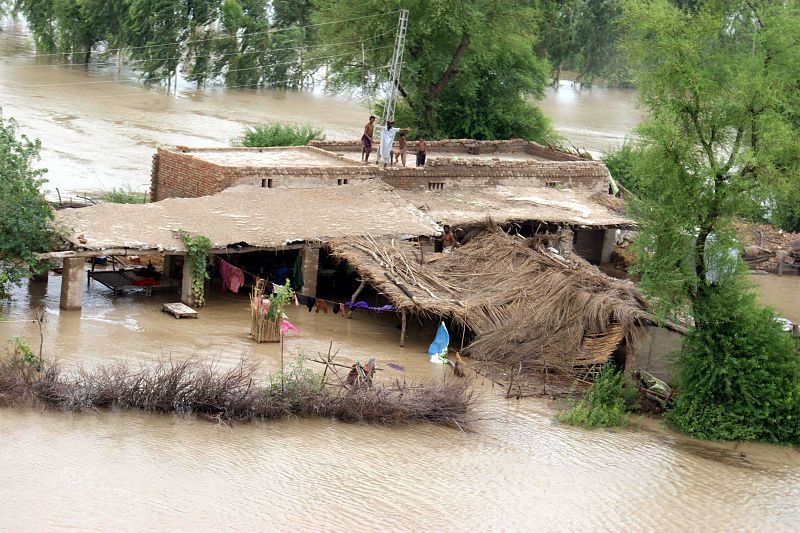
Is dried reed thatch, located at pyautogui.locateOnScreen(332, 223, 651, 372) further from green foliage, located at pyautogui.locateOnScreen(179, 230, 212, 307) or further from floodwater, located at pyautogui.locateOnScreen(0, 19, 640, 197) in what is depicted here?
floodwater, located at pyautogui.locateOnScreen(0, 19, 640, 197)

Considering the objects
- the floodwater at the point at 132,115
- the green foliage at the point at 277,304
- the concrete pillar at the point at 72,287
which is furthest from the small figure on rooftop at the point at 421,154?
the floodwater at the point at 132,115

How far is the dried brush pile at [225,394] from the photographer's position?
14180mm

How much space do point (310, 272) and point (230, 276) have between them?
4.66 ft

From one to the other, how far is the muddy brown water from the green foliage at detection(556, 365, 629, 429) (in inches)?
9.5

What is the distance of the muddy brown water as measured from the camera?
12141mm

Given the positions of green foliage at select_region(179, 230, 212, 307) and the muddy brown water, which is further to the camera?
green foliage at select_region(179, 230, 212, 307)

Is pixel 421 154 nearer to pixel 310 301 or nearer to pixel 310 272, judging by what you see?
pixel 310 272

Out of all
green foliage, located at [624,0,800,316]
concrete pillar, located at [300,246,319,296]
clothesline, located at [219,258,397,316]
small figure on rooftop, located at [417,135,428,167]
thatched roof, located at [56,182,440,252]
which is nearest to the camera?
green foliage, located at [624,0,800,316]

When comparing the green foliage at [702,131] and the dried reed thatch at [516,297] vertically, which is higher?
the green foliage at [702,131]

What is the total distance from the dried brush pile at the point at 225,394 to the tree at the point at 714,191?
3.67 metres

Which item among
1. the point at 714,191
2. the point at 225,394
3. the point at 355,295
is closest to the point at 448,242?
the point at 355,295

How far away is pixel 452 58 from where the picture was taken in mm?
34312

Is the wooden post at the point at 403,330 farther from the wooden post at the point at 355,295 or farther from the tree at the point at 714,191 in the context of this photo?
the tree at the point at 714,191

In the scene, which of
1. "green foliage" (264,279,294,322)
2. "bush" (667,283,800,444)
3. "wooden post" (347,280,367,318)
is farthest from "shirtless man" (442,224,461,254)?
"bush" (667,283,800,444)
